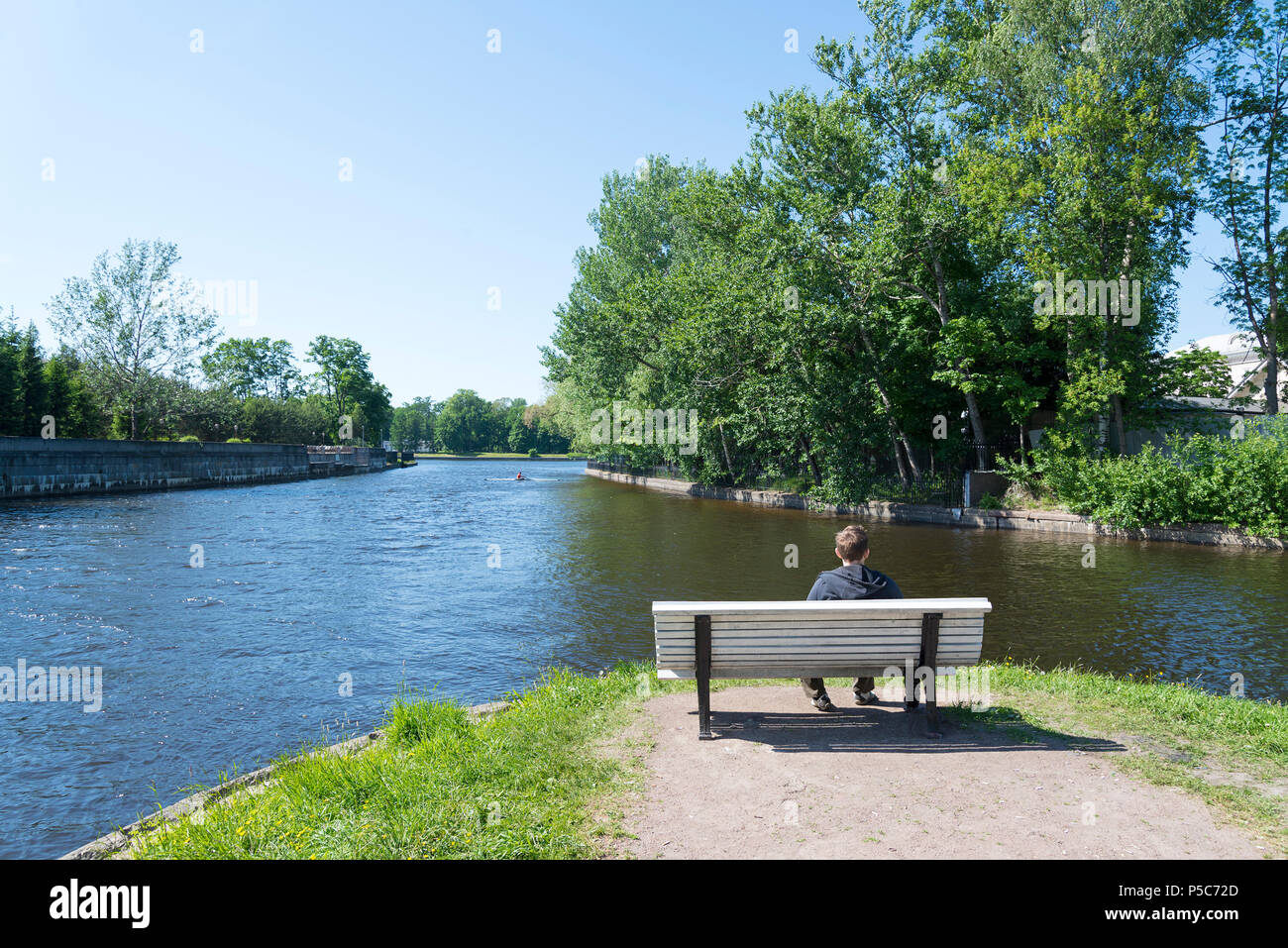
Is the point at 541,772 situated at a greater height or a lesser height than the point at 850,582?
lesser

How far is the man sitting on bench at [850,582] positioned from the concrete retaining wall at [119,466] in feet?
125

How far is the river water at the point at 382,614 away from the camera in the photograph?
742 centimetres

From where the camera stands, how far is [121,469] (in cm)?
4150

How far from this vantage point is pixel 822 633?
5562 millimetres

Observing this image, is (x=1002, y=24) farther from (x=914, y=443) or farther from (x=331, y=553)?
(x=331, y=553)

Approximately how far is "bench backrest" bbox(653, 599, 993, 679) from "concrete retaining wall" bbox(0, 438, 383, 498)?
124ft

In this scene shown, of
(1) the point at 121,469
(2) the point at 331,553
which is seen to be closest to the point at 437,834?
(2) the point at 331,553

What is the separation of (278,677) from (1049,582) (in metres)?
13.7

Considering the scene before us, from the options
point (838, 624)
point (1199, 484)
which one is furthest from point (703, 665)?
point (1199, 484)

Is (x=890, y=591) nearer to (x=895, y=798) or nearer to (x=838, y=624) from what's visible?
(x=838, y=624)

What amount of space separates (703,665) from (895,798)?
63.8 inches

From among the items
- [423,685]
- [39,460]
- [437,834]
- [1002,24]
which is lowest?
[423,685]

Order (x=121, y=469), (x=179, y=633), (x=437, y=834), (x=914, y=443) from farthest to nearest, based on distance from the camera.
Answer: (x=121, y=469) < (x=914, y=443) < (x=179, y=633) < (x=437, y=834)

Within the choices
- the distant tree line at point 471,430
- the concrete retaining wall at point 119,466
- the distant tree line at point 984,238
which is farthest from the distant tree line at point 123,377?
the distant tree line at point 471,430
